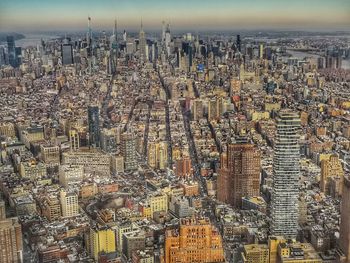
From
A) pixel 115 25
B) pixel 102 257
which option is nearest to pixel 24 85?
pixel 115 25

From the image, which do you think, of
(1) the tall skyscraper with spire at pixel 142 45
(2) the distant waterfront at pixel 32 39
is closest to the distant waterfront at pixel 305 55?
(1) the tall skyscraper with spire at pixel 142 45

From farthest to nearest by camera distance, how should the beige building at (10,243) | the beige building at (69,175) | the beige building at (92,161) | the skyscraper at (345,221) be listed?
the beige building at (92,161), the beige building at (69,175), the skyscraper at (345,221), the beige building at (10,243)

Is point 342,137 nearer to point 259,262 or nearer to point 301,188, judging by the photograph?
point 301,188

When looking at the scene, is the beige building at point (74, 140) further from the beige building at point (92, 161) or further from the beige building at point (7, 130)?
the beige building at point (7, 130)

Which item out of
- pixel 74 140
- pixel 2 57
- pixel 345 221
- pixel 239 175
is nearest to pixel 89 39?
pixel 2 57

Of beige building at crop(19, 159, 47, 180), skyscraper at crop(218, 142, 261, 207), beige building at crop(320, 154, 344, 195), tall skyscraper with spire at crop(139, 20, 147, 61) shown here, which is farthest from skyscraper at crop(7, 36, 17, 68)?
beige building at crop(320, 154, 344, 195)
